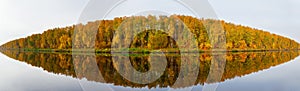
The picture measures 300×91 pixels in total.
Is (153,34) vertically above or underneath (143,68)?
above

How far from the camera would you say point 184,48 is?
33.1m

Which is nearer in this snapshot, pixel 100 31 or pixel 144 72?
pixel 144 72

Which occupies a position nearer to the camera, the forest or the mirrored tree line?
the mirrored tree line

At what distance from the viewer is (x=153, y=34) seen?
117ft

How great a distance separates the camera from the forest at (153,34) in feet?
109

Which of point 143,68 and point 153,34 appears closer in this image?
point 143,68

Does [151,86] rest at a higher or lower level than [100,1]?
lower

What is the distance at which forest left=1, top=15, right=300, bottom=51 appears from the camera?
109 feet

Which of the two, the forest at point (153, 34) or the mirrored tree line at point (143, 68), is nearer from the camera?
the mirrored tree line at point (143, 68)

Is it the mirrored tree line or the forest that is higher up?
the forest

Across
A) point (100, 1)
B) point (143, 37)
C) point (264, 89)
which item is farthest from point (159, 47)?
point (264, 89)

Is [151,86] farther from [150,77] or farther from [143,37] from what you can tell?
[143,37]

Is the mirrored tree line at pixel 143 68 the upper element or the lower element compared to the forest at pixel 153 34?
lower

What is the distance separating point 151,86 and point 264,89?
299 cm
